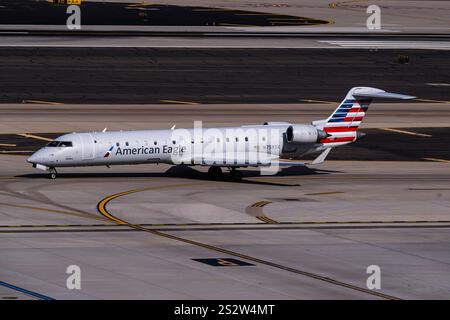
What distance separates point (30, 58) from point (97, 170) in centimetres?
5157

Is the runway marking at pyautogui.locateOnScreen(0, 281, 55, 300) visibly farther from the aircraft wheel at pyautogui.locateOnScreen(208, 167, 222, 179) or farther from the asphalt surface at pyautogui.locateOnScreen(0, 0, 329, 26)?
the asphalt surface at pyautogui.locateOnScreen(0, 0, 329, 26)

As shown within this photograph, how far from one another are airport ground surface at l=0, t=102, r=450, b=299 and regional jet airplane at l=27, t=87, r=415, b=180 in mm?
1419

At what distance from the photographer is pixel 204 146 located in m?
73.0

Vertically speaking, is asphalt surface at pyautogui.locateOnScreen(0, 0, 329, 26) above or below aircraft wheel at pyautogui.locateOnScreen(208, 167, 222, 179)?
above

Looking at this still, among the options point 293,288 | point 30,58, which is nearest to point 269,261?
point 293,288

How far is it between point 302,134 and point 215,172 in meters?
5.99

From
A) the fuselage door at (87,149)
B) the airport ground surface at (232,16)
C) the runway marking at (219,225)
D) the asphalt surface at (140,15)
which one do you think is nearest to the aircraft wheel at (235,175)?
the fuselage door at (87,149)

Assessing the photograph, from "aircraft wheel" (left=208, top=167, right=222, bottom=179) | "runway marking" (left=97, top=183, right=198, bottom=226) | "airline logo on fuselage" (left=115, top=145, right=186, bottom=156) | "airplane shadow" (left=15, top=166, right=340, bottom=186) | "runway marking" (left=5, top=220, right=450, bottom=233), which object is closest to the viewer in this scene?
"runway marking" (left=5, top=220, right=450, bottom=233)

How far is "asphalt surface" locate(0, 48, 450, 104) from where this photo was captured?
110m

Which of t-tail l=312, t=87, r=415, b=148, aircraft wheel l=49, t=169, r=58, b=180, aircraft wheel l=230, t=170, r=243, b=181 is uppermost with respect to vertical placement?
t-tail l=312, t=87, r=415, b=148

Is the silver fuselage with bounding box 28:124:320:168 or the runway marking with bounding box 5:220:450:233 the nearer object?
the runway marking with bounding box 5:220:450:233

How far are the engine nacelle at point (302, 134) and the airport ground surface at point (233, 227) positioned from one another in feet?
8.94

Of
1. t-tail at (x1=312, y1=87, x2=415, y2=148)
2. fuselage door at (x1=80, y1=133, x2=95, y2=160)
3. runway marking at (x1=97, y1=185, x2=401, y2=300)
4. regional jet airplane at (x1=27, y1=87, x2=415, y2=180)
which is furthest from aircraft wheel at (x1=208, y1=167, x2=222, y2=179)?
runway marking at (x1=97, y1=185, x2=401, y2=300)
